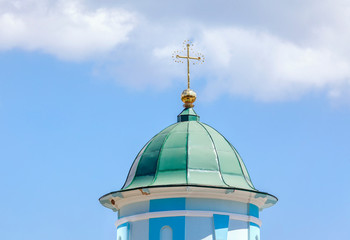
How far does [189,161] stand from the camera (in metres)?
26.7

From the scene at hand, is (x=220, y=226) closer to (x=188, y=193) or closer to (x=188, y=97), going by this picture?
(x=188, y=193)

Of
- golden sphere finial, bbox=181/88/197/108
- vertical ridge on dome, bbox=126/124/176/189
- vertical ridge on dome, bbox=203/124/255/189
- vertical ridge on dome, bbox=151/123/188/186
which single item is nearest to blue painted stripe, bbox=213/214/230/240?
vertical ridge on dome, bbox=203/124/255/189

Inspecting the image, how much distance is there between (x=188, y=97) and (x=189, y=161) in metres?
3.10

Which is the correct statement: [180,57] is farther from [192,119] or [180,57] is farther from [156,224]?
[156,224]

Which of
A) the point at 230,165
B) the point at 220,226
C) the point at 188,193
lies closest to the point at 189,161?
the point at 188,193

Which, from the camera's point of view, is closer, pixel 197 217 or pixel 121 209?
pixel 197 217

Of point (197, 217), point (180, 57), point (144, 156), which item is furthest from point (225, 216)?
point (180, 57)

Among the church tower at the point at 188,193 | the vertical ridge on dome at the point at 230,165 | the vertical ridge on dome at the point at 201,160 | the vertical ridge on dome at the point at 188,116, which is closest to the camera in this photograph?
the church tower at the point at 188,193

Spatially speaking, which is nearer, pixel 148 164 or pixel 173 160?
pixel 173 160

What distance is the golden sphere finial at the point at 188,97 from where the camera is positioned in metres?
29.1

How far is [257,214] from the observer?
1083 inches

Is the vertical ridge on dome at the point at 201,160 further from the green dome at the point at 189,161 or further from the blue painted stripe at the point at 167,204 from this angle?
the blue painted stripe at the point at 167,204

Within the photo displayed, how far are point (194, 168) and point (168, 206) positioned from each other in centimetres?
147

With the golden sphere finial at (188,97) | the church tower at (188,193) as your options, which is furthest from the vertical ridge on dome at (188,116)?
the church tower at (188,193)
